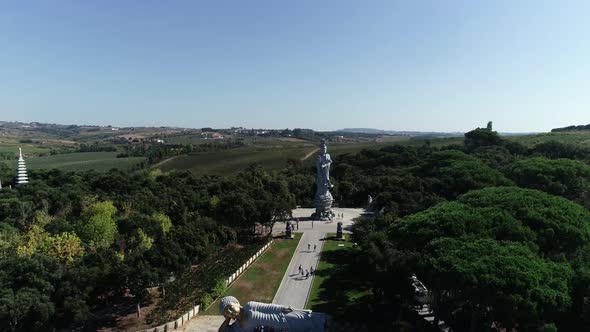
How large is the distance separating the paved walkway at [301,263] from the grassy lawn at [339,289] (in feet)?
2.68

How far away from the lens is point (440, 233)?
25547 mm

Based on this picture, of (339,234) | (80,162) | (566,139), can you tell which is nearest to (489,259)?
(339,234)

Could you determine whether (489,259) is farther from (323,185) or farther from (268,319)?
(323,185)

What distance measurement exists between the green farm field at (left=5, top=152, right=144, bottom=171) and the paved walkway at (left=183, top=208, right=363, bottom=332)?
70368mm

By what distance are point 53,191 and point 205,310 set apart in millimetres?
31313

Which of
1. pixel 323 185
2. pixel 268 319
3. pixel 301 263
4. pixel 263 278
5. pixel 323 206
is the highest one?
pixel 323 185

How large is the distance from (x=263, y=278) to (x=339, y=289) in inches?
271

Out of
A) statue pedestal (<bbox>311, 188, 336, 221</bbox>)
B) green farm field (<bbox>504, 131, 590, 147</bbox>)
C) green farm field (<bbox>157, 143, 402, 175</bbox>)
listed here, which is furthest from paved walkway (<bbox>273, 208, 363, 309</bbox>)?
green farm field (<bbox>504, 131, 590, 147</bbox>)

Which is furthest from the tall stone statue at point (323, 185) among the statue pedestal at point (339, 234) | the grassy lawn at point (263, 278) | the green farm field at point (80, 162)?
the green farm field at point (80, 162)

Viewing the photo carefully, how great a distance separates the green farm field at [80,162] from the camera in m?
106

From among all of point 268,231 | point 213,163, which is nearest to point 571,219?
point 268,231

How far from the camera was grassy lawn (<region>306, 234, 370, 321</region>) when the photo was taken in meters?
28.6

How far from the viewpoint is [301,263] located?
126 ft

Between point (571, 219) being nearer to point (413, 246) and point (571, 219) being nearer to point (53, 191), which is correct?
point (413, 246)
